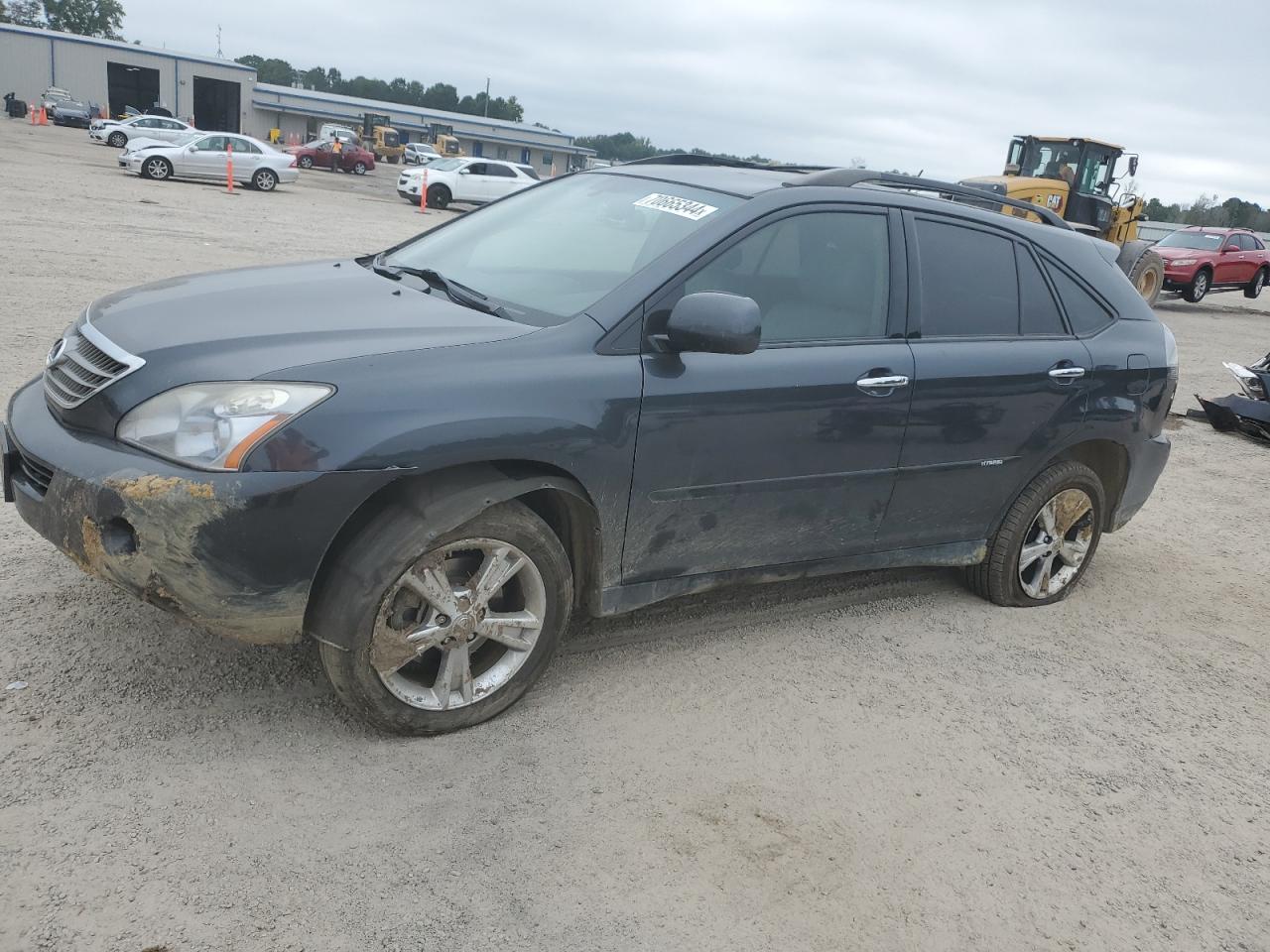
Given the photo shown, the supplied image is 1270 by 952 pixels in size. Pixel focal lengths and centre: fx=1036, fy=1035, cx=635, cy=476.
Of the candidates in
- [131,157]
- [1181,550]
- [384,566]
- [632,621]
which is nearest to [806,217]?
[632,621]

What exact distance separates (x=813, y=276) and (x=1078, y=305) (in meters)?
1.58

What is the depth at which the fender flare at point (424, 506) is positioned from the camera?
2967mm

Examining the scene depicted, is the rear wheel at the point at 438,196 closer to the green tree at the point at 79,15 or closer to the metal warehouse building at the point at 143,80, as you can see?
the metal warehouse building at the point at 143,80

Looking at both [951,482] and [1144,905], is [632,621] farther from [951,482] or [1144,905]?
[1144,905]

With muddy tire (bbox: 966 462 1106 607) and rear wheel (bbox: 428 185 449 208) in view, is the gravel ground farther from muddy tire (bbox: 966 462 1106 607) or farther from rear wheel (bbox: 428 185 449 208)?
rear wheel (bbox: 428 185 449 208)

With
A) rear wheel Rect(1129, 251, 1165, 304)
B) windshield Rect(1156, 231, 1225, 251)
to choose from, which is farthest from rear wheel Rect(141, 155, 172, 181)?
windshield Rect(1156, 231, 1225, 251)

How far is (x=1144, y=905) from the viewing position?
2906mm

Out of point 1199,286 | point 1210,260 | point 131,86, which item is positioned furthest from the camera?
point 131,86

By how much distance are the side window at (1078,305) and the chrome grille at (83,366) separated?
12.3 feet

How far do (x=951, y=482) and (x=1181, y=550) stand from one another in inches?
105

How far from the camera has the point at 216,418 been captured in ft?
9.25

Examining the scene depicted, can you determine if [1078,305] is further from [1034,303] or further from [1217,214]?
[1217,214]

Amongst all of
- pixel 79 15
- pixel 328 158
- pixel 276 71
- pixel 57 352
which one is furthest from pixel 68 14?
→ pixel 57 352

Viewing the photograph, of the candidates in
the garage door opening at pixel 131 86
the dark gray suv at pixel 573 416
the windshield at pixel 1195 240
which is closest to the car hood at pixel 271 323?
the dark gray suv at pixel 573 416
